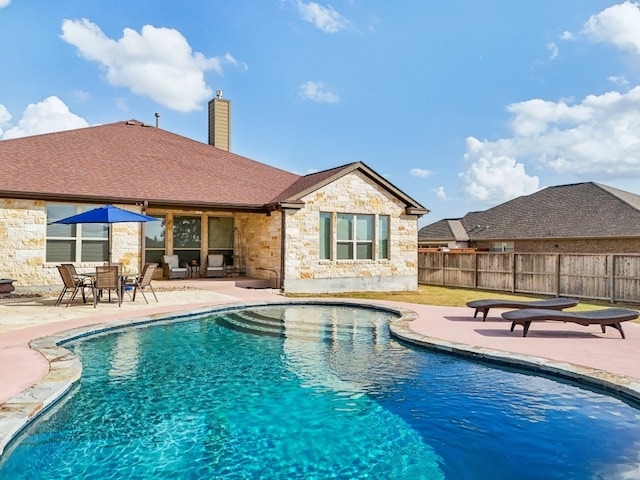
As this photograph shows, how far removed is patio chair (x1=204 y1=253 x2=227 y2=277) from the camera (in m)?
19.5

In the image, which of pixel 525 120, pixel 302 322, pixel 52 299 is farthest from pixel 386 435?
pixel 525 120

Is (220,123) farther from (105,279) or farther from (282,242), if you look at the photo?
(105,279)

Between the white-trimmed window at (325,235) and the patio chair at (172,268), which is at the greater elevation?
the white-trimmed window at (325,235)

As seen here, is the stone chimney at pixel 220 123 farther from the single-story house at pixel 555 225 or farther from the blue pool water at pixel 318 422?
the blue pool water at pixel 318 422

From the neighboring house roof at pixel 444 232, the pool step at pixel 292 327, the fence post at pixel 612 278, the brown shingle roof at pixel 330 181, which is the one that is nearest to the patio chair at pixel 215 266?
the brown shingle roof at pixel 330 181

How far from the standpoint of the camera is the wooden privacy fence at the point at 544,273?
15.5 meters

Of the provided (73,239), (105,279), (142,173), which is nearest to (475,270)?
(142,173)

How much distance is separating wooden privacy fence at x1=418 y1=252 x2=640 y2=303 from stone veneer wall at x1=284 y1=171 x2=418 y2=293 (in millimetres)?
3125

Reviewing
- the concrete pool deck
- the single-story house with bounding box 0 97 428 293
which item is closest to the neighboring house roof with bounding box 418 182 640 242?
the single-story house with bounding box 0 97 428 293

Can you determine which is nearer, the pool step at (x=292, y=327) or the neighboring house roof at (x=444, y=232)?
the pool step at (x=292, y=327)

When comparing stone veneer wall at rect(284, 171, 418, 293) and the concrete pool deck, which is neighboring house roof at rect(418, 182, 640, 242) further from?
the concrete pool deck

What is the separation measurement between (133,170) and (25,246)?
512 centimetres

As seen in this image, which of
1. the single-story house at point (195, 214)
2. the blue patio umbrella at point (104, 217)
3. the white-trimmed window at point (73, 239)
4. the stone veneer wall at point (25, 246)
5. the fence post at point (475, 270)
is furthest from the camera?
the fence post at point (475, 270)

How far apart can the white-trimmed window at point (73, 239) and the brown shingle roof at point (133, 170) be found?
65cm
